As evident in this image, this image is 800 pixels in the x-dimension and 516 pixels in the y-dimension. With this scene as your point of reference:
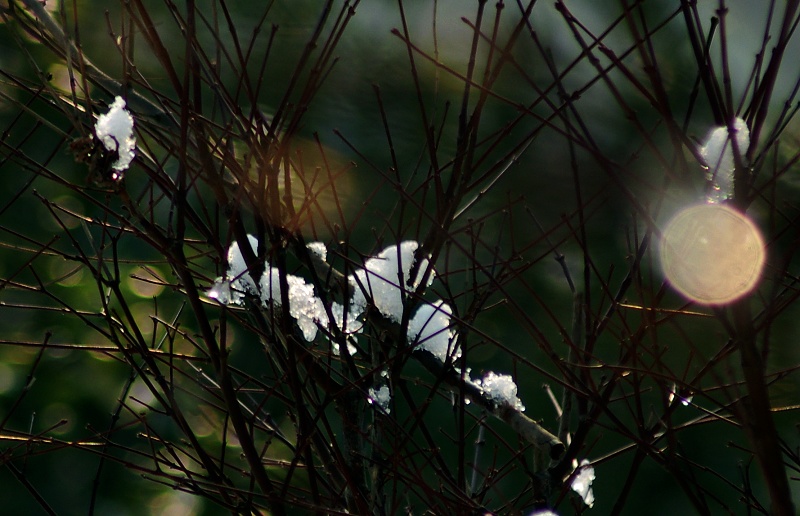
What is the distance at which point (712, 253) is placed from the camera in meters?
0.79

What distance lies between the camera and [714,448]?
13.3 feet

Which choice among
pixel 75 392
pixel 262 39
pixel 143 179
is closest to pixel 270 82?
pixel 262 39

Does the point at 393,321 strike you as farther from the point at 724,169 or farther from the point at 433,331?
the point at 724,169

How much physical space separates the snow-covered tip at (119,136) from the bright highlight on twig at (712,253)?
63cm

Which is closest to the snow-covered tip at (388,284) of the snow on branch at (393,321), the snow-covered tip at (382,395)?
the snow on branch at (393,321)

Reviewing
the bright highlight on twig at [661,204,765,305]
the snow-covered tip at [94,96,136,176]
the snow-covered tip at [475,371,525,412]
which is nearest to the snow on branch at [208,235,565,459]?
the snow-covered tip at [475,371,525,412]

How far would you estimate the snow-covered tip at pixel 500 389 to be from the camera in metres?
1.10

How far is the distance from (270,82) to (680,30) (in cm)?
234

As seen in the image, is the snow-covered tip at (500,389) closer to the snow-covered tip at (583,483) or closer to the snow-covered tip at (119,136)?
the snow-covered tip at (583,483)

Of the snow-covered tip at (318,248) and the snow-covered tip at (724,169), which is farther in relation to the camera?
the snow-covered tip at (318,248)

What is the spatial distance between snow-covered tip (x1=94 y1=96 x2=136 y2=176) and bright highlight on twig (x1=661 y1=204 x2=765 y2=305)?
0.63 meters

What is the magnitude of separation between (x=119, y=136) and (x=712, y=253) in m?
0.72

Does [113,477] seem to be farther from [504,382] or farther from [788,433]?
[504,382]

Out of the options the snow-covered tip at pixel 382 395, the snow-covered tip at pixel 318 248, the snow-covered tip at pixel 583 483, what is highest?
the snow-covered tip at pixel 318 248
